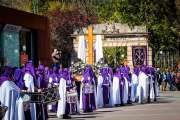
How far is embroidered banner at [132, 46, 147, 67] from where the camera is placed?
2748 centimetres

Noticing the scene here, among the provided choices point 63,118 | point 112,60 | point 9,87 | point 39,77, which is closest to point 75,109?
point 63,118

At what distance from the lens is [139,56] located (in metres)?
27.5

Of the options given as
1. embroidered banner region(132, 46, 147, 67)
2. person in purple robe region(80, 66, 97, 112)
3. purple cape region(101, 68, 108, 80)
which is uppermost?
embroidered banner region(132, 46, 147, 67)

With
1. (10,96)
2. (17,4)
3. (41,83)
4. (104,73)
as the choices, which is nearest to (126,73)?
(104,73)

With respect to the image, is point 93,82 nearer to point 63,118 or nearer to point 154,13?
point 63,118

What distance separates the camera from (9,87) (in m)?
9.16

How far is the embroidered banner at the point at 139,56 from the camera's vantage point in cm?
2748

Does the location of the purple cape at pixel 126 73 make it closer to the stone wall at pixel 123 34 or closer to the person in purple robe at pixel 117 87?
the person in purple robe at pixel 117 87

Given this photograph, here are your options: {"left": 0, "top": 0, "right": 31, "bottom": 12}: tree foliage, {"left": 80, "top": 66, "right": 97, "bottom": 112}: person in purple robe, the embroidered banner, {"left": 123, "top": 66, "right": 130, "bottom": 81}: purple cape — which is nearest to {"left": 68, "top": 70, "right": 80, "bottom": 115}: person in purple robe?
{"left": 80, "top": 66, "right": 97, "bottom": 112}: person in purple robe

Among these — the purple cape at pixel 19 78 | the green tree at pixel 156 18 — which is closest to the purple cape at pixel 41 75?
the purple cape at pixel 19 78

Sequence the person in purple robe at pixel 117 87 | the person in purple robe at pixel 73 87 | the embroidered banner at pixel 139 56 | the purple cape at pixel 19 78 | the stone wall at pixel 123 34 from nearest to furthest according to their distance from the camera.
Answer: the purple cape at pixel 19 78, the person in purple robe at pixel 73 87, the person in purple robe at pixel 117 87, the embroidered banner at pixel 139 56, the stone wall at pixel 123 34

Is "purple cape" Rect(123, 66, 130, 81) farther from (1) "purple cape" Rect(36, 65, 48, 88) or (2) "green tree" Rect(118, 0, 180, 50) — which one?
(2) "green tree" Rect(118, 0, 180, 50)

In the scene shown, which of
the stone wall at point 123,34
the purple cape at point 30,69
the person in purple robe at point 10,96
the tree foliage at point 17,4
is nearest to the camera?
the person in purple robe at point 10,96

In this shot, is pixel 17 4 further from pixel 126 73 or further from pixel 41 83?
pixel 41 83
